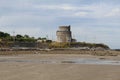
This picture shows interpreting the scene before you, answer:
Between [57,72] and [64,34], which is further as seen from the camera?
[64,34]

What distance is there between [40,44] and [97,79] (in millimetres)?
93035

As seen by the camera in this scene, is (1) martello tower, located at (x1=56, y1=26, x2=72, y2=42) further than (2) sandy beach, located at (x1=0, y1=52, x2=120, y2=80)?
Yes

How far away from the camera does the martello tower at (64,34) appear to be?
118 m

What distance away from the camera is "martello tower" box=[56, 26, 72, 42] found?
11762cm

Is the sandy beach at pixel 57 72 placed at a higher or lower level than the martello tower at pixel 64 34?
lower

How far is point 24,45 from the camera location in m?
108

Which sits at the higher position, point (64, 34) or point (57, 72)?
point (64, 34)

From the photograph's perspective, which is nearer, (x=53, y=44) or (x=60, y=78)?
(x=60, y=78)

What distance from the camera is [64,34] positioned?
382ft

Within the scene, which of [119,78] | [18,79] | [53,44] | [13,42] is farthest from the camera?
[53,44]

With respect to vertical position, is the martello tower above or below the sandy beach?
above

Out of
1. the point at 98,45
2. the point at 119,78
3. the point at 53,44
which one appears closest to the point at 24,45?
the point at 53,44

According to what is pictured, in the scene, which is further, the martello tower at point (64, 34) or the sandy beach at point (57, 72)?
the martello tower at point (64, 34)

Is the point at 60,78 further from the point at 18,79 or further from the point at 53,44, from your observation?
the point at 53,44
